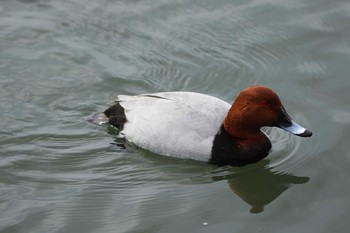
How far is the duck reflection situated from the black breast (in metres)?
0.08

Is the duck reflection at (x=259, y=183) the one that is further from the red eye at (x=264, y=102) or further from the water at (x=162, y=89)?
the red eye at (x=264, y=102)

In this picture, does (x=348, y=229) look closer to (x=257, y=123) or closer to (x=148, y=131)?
(x=257, y=123)

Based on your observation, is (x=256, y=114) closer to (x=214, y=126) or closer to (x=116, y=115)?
(x=214, y=126)

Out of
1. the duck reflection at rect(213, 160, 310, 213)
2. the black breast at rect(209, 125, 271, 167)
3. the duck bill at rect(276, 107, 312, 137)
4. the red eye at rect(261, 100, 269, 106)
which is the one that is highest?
the red eye at rect(261, 100, 269, 106)

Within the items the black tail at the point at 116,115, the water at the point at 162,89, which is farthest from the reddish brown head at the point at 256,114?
the black tail at the point at 116,115

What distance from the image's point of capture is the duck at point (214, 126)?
6398 mm

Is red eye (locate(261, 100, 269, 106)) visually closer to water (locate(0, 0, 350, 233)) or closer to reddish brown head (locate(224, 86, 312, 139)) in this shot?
reddish brown head (locate(224, 86, 312, 139))

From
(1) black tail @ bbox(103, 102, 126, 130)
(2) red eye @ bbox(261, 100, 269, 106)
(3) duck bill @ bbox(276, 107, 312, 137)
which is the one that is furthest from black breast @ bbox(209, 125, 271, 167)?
(1) black tail @ bbox(103, 102, 126, 130)

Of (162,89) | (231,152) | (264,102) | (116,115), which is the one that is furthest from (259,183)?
(162,89)

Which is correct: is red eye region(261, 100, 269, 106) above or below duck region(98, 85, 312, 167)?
above

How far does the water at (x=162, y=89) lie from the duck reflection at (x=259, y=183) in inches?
0.6

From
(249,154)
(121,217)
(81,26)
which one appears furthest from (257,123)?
(81,26)

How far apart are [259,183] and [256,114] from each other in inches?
24.5

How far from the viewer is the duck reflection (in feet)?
20.0
